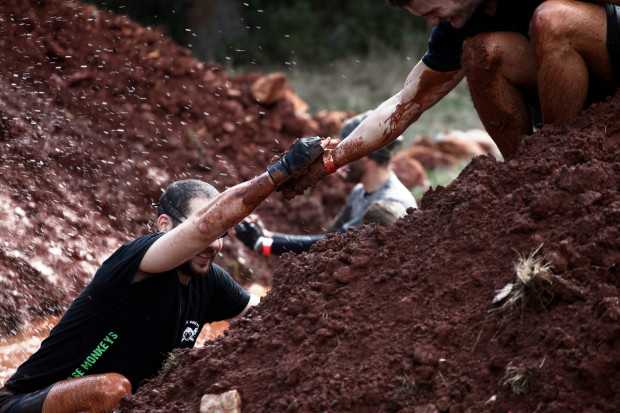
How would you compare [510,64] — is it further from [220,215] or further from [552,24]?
[220,215]

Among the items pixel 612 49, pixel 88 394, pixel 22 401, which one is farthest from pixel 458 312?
pixel 22 401

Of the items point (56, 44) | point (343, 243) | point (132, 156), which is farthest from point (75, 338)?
point (56, 44)

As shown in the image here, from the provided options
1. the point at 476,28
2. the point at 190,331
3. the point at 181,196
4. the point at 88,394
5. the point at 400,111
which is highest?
the point at 476,28

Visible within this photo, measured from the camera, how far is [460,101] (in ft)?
51.5

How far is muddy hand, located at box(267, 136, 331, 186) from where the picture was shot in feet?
9.94

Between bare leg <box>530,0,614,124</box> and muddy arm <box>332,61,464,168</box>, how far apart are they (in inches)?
19.3

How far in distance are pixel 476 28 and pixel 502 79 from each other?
236 millimetres

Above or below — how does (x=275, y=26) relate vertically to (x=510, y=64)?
below

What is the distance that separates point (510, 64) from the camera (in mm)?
2941

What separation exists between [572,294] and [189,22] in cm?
1644

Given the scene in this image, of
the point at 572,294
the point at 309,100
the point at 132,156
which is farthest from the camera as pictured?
the point at 309,100

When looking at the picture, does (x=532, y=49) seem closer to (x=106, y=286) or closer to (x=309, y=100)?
(x=106, y=286)

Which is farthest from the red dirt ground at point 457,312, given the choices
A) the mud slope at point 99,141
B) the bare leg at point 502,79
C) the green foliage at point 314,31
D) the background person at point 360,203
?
the green foliage at point 314,31

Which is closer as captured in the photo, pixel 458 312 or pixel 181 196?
pixel 458 312
